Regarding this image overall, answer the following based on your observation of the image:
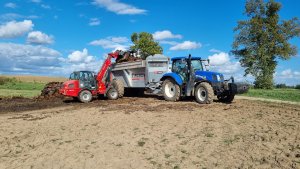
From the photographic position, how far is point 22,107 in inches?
827

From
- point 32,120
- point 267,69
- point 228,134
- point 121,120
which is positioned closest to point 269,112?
point 228,134

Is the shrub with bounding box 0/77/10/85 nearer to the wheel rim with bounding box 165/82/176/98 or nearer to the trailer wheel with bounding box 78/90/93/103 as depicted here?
the trailer wheel with bounding box 78/90/93/103

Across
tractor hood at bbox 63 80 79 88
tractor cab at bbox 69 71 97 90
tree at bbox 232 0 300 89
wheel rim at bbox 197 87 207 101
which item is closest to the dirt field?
wheel rim at bbox 197 87 207 101

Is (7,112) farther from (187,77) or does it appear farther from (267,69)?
(267,69)

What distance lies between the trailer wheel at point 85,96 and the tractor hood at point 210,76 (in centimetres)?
748

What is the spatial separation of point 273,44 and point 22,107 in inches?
1329

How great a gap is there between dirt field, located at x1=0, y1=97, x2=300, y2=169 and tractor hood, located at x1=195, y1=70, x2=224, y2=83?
2.49 meters

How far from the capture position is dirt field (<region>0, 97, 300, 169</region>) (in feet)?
29.9

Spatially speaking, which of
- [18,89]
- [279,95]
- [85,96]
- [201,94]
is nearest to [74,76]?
[85,96]

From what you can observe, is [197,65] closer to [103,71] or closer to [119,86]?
[119,86]

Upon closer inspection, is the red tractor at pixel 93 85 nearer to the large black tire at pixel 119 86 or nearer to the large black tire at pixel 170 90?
the large black tire at pixel 119 86

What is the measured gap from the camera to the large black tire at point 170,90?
63.9 ft

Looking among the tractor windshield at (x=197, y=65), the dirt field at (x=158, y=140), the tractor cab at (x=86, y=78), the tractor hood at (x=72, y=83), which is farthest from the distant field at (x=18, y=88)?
the dirt field at (x=158, y=140)

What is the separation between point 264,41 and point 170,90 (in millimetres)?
29369
